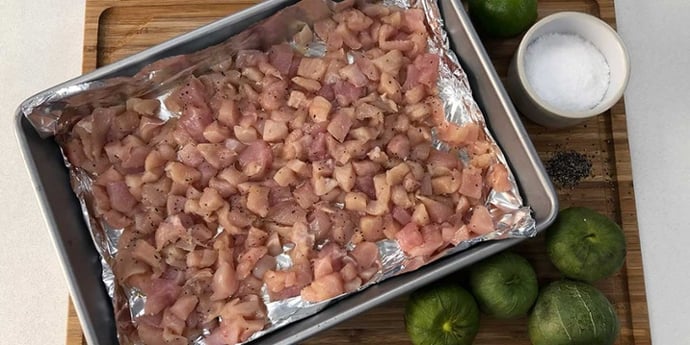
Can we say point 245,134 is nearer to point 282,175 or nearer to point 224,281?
point 282,175

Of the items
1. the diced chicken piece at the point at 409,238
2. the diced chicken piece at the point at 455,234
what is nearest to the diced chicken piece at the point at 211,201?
the diced chicken piece at the point at 409,238

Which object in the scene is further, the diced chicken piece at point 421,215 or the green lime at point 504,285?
the diced chicken piece at point 421,215

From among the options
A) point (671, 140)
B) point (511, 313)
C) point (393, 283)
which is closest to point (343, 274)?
point (393, 283)

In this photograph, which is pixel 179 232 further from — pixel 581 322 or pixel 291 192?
pixel 581 322

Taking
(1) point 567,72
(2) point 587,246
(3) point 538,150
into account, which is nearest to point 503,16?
(1) point 567,72

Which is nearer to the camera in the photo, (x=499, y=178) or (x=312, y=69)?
(x=499, y=178)

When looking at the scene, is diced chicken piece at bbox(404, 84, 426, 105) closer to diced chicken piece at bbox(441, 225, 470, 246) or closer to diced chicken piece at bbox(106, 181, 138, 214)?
diced chicken piece at bbox(441, 225, 470, 246)

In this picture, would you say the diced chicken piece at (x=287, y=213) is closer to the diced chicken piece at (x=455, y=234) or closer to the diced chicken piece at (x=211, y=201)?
the diced chicken piece at (x=211, y=201)
